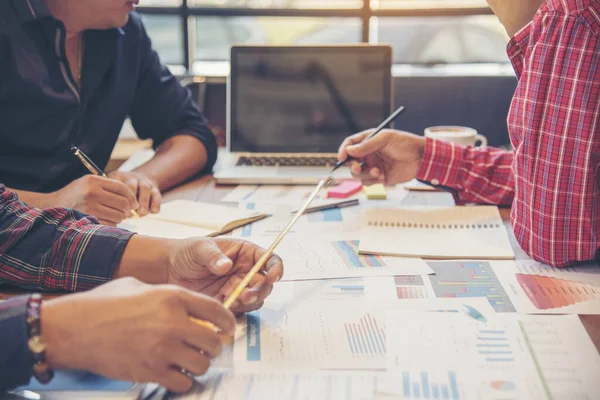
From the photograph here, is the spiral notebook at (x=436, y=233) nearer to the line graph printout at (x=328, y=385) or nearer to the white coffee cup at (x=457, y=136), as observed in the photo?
the white coffee cup at (x=457, y=136)

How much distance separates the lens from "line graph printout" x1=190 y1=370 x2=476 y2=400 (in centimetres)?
72

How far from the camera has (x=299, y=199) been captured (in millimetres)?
1508

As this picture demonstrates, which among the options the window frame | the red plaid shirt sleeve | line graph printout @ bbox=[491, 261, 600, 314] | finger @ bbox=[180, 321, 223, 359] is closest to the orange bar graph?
line graph printout @ bbox=[491, 261, 600, 314]

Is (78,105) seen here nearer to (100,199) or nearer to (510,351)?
(100,199)

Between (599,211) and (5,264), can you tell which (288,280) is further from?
(599,211)

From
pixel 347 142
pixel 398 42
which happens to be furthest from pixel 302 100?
pixel 398 42

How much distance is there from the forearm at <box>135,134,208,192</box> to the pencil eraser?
0.37 metres

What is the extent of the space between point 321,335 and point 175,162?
0.89 metres

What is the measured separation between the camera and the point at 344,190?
1.54 meters

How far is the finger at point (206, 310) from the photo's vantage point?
722 mm

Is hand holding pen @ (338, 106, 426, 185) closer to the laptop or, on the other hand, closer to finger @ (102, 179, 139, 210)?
the laptop

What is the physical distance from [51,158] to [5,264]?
1.91 feet

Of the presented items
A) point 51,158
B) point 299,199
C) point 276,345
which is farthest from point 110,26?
point 276,345

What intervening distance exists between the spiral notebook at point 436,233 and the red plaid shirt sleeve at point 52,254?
0.43m
